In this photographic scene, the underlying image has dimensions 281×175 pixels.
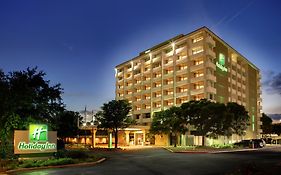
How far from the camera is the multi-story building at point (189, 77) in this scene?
8300cm

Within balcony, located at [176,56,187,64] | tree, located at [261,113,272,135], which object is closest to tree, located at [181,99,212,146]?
balcony, located at [176,56,187,64]

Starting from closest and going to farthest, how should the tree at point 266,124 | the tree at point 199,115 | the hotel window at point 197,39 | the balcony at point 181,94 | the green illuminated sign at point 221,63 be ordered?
the tree at point 199,115 < the hotel window at point 197,39 < the balcony at point 181,94 < the green illuminated sign at point 221,63 < the tree at point 266,124

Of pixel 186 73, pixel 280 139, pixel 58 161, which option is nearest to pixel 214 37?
pixel 186 73

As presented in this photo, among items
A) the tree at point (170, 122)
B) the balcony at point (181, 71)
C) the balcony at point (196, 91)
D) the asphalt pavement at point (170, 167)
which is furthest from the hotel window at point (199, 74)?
the asphalt pavement at point (170, 167)

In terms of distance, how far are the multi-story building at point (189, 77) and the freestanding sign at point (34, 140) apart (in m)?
57.4

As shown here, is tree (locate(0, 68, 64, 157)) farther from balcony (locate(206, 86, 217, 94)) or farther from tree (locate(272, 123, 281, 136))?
tree (locate(272, 123, 281, 136))

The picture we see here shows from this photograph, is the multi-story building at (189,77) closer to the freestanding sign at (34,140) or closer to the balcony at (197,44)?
the balcony at (197,44)

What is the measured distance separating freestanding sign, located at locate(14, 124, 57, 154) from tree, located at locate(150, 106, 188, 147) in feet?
124

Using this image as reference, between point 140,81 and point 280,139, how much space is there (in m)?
50.3

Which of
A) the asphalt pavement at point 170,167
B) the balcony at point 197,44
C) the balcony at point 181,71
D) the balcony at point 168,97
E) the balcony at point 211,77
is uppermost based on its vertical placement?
the balcony at point 197,44

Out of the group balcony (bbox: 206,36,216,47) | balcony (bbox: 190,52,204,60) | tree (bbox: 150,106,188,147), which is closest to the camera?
tree (bbox: 150,106,188,147)

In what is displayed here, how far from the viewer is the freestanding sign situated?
2433 centimetres

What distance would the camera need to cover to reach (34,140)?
25109 millimetres

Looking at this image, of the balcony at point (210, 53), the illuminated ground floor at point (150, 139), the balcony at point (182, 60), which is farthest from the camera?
the balcony at point (182, 60)
